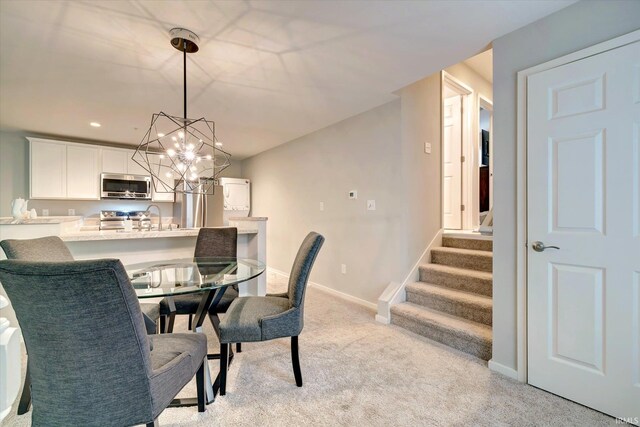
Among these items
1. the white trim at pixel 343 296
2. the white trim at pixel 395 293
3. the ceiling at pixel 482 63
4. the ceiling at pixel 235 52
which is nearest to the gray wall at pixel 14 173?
the ceiling at pixel 235 52

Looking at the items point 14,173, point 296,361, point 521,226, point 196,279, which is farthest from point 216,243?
point 14,173

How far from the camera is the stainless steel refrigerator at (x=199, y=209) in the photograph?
5.09m

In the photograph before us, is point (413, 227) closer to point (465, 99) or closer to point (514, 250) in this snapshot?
point (514, 250)

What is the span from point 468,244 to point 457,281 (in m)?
0.54

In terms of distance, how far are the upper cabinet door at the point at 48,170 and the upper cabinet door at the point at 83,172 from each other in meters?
0.07

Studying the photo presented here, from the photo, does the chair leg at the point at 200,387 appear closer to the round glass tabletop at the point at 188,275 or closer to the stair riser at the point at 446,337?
the round glass tabletop at the point at 188,275

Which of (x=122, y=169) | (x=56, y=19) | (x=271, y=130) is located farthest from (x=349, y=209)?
(x=122, y=169)

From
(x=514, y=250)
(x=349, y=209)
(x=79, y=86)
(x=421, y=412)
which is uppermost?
(x=79, y=86)

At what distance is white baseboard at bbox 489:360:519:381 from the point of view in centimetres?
194

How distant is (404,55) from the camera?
2.21m

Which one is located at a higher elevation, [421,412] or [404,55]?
[404,55]

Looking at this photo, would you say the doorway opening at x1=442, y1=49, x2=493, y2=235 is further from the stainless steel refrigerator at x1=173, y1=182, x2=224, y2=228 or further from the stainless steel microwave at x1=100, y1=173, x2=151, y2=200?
the stainless steel microwave at x1=100, y1=173, x2=151, y2=200

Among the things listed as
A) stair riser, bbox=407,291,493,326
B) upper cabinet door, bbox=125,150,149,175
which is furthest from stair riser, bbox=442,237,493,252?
upper cabinet door, bbox=125,150,149,175

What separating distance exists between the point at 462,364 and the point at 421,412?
0.71m
